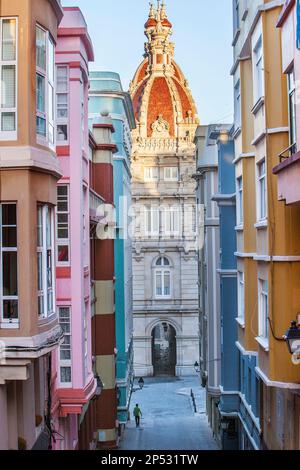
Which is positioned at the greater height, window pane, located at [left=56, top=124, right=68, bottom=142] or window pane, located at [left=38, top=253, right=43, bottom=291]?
window pane, located at [left=56, top=124, right=68, bottom=142]

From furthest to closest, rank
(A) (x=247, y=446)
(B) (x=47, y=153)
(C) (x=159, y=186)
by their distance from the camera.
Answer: (C) (x=159, y=186)
(A) (x=247, y=446)
(B) (x=47, y=153)

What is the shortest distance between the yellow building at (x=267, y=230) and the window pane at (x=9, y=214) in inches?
159

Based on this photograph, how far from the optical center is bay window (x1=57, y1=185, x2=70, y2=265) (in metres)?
14.8

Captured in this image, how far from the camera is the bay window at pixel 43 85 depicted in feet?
36.1

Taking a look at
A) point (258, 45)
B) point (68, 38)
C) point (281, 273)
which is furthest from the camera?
point (68, 38)

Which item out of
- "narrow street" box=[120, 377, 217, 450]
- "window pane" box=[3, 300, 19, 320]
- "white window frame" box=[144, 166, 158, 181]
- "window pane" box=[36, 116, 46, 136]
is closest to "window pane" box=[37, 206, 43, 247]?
"window pane" box=[3, 300, 19, 320]

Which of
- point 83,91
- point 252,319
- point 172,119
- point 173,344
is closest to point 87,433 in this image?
point 252,319

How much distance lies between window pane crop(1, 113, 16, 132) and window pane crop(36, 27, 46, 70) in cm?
96

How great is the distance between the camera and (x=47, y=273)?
11.2m

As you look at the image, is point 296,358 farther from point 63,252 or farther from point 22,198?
point 63,252

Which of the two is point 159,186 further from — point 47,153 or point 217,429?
point 47,153

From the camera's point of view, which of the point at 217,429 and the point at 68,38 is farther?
the point at 217,429

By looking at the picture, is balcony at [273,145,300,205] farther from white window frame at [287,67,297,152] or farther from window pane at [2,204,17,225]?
window pane at [2,204,17,225]

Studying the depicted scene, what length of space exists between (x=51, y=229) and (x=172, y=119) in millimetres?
39697
